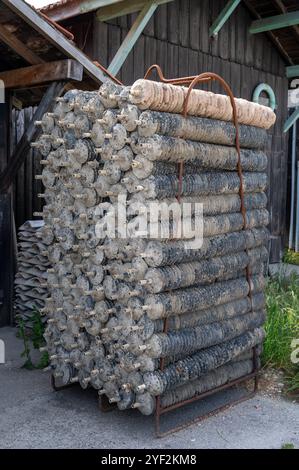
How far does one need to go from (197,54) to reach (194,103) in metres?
4.52

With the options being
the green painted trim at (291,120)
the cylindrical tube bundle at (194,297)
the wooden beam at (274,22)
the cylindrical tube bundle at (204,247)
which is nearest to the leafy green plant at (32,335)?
the cylindrical tube bundle at (194,297)

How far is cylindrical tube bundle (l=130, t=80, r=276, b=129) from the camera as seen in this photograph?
4113mm

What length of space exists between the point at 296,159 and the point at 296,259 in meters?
2.01

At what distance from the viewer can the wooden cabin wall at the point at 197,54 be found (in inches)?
293

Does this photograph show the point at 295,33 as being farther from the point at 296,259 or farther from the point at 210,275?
the point at 210,275

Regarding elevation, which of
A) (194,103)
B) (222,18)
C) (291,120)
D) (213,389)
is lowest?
(213,389)

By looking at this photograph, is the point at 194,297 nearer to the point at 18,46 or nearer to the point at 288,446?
the point at 288,446

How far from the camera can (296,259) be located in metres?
11.3

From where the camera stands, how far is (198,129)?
4.54 m

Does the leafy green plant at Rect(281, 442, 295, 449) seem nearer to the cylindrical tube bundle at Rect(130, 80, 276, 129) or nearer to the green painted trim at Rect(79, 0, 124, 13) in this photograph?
the cylindrical tube bundle at Rect(130, 80, 276, 129)

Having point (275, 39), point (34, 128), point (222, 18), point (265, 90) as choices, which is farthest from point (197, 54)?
point (34, 128)

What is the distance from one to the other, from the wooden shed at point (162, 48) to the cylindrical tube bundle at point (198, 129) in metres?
1.71

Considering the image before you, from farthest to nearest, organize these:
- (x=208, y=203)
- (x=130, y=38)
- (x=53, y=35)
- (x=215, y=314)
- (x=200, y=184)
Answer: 1. (x=130, y=38)
2. (x=53, y=35)
3. (x=215, y=314)
4. (x=208, y=203)
5. (x=200, y=184)

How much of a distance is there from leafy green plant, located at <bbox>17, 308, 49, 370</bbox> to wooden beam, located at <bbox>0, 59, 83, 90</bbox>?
2.53 meters
